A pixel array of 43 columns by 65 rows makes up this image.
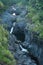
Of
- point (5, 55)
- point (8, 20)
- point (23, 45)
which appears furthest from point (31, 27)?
point (5, 55)

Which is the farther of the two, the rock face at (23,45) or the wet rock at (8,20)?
the wet rock at (8,20)

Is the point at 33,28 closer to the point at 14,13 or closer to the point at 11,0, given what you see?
the point at 14,13

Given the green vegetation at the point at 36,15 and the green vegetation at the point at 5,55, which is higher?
the green vegetation at the point at 36,15


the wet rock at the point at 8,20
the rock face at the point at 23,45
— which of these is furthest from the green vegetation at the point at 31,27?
the wet rock at the point at 8,20

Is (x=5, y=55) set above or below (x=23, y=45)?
below

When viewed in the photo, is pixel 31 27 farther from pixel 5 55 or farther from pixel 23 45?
pixel 5 55

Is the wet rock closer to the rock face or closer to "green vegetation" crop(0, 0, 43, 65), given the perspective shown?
the rock face

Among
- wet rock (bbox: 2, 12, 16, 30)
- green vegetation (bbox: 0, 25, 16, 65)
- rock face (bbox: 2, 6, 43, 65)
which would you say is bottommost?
green vegetation (bbox: 0, 25, 16, 65)

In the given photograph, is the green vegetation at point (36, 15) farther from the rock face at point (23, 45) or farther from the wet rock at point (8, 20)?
the wet rock at point (8, 20)

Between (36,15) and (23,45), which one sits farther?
(36,15)

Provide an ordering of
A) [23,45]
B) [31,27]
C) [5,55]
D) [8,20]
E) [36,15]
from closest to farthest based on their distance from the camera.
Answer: [5,55]
[23,45]
[31,27]
[36,15]
[8,20]

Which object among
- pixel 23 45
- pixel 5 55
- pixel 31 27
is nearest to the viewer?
pixel 5 55

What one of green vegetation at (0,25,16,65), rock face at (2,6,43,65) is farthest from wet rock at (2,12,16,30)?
green vegetation at (0,25,16,65)
